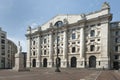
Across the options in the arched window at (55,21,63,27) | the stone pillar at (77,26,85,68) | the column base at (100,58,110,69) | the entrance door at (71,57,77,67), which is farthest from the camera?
the arched window at (55,21,63,27)

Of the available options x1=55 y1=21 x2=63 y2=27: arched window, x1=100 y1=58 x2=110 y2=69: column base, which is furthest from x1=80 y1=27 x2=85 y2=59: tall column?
x1=55 y1=21 x2=63 y2=27: arched window

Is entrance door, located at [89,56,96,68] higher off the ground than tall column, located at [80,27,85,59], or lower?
lower

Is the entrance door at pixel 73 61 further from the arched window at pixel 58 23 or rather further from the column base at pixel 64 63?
the arched window at pixel 58 23

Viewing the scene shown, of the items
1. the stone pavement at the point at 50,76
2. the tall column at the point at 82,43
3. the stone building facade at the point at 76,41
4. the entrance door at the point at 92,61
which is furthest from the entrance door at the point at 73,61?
the stone pavement at the point at 50,76

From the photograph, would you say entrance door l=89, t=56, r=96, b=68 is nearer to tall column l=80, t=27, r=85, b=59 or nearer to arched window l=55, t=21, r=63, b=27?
tall column l=80, t=27, r=85, b=59

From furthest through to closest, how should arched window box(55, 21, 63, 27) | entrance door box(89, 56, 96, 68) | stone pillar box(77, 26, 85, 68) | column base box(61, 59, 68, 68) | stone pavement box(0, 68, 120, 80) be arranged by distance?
arched window box(55, 21, 63, 27) → column base box(61, 59, 68, 68) → stone pillar box(77, 26, 85, 68) → entrance door box(89, 56, 96, 68) → stone pavement box(0, 68, 120, 80)

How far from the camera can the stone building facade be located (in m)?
66.1

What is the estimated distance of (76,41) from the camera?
7512 centimetres

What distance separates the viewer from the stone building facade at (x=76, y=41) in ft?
217

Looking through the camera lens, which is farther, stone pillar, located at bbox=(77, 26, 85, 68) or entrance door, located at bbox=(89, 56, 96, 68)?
stone pillar, located at bbox=(77, 26, 85, 68)

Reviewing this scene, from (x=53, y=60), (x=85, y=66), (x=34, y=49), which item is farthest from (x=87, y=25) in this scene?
(x=34, y=49)

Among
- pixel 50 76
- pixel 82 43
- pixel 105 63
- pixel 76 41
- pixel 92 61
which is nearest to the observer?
pixel 50 76

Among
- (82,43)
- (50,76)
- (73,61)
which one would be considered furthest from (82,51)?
(50,76)

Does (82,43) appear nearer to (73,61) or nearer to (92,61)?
(92,61)
